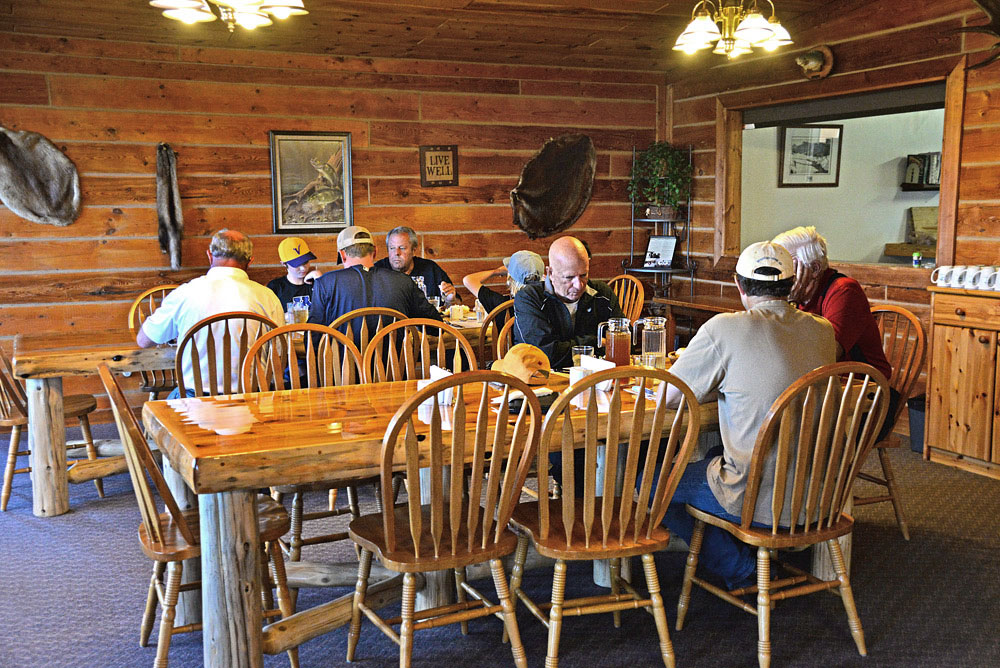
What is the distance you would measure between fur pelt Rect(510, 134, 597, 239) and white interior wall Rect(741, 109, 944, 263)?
1556 mm

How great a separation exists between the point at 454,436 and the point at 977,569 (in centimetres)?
235

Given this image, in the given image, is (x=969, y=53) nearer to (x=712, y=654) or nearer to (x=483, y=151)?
(x=483, y=151)

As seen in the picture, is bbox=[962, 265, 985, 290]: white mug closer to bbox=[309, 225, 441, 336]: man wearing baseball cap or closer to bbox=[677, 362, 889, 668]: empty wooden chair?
bbox=[677, 362, 889, 668]: empty wooden chair

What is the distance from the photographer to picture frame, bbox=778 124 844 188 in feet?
24.0

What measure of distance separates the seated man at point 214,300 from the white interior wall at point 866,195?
15.2 feet

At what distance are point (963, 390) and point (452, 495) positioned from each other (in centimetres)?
340

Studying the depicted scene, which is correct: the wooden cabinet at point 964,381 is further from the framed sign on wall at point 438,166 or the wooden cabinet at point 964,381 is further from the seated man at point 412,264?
the framed sign on wall at point 438,166

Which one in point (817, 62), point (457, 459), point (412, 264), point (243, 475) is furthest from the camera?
point (412, 264)

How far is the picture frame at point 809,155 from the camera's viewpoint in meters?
7.30

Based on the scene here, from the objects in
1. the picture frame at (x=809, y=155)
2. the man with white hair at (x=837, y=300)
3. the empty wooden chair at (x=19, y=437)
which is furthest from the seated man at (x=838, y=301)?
the picture frame at (x=809, y=155)

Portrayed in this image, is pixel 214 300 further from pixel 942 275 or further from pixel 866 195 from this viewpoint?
pixel 866 195

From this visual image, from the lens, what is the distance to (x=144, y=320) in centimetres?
555

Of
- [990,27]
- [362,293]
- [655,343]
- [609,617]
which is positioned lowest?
[609,617]

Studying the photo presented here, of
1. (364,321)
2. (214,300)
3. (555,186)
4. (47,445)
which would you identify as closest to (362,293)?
(364,321)
